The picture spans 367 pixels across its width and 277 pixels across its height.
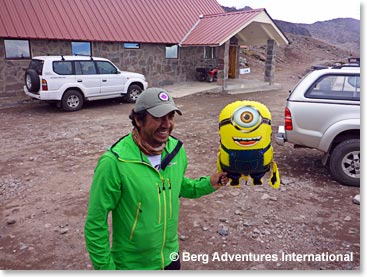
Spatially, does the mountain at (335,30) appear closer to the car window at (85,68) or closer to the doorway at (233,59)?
the doorway at (233,59)

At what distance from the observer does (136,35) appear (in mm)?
15711

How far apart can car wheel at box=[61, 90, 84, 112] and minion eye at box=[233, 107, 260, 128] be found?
963cm

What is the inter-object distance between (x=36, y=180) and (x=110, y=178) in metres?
4.12

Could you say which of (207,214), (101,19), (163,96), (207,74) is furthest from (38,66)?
(163,96)

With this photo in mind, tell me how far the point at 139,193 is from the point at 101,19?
48.8 ft

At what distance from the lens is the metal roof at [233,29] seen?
623 inches

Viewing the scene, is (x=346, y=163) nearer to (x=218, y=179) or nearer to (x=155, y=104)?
(x=218, y=179)

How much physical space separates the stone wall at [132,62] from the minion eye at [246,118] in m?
12.8

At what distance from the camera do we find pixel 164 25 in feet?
56.8

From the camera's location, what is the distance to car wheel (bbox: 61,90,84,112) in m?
10.9

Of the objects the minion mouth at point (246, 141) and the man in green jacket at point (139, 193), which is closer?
the man in green jacket at point (139, 193)

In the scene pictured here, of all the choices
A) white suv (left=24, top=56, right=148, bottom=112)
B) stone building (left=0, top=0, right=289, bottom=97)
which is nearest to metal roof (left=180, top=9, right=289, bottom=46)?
stone building (left=0, top=0, right=289, bottom=97)

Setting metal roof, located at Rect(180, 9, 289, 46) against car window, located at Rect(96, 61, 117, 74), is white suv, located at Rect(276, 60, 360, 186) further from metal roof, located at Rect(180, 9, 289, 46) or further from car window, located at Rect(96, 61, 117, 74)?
metal roof, located at Rect(180, 9, 289, 46)

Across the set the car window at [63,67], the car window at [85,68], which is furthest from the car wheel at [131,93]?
the car window at [63,67]
